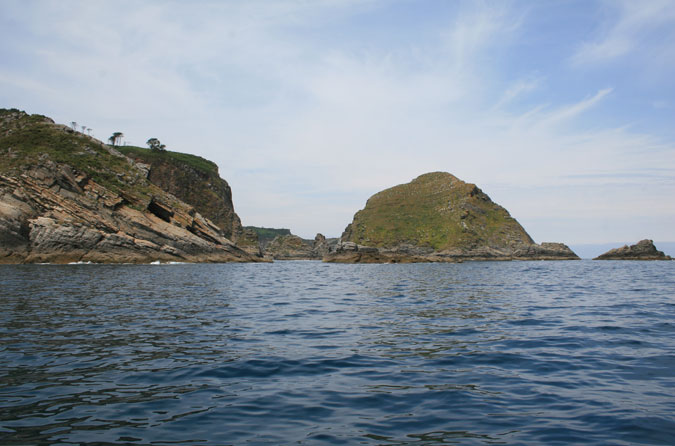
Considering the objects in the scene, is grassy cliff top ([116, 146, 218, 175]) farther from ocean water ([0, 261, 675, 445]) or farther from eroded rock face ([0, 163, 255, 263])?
ocean water ([0, 261, 675, 445])

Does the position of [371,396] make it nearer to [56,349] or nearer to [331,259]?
[56,349]

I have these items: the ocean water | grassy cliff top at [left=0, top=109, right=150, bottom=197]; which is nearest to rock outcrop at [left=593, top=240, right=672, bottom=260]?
the ocean water

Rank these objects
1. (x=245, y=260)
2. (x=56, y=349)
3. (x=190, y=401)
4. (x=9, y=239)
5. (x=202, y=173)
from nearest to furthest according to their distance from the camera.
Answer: (x=190, y=401), (x=56, y=349), (x=9, y=239), (x=245, y=260), (x=202, y=173)

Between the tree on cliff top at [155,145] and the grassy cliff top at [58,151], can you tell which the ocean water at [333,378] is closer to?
the grassy cliff top at [58,151]

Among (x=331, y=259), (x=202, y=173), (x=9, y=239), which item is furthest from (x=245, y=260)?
(x=202, y=173)

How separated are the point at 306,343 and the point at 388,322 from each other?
480 centimetres

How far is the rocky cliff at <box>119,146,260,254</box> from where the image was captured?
146500 mm

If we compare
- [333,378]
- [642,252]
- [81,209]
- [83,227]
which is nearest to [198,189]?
[81,209]

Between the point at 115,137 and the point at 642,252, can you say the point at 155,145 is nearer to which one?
the point at 115,137

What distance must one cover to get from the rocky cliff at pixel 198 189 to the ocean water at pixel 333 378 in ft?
417

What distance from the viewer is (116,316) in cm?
1708

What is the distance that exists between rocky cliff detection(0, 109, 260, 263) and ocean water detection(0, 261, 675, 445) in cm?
5532

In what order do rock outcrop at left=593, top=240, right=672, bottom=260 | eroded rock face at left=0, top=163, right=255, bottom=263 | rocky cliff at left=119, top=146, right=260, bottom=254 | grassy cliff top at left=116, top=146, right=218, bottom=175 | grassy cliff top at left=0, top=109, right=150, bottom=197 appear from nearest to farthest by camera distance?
eroded rock face at left=0, top=163, right=255, bottom=263 < grassy cliff top at left=0, top=109, right=150, bottom=197 < rock outcrop at left=593, top=240, right=672, bottom=260 < rocky cliff at left=119, top=146, right=260, bottom=254 < grassy cliff top at left=116, top=146, right=218, bottom=175

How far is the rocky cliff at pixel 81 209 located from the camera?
64.3m
